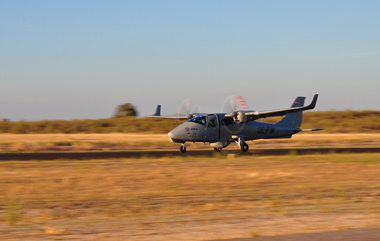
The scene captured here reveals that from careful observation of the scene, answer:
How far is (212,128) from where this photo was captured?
100ft

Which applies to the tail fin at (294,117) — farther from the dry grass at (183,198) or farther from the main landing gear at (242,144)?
the dry grass at (183,198)

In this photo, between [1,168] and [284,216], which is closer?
[284,216]

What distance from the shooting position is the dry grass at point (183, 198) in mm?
8859

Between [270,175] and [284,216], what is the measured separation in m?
8.05

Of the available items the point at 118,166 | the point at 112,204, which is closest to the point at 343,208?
the point at 112,204

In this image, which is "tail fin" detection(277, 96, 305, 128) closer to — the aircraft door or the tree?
the aircraft door

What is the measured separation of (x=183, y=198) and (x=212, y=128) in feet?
57.9

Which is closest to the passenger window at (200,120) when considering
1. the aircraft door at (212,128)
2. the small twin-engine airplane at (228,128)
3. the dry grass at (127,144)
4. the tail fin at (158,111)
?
the small twin-engine airplane at (228,128)

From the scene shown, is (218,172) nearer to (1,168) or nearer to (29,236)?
(1,168)

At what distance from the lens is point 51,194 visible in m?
13.7

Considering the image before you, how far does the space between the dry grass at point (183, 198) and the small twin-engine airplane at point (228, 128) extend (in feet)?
23.0

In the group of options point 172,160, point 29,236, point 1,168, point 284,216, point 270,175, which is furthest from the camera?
point 172,160

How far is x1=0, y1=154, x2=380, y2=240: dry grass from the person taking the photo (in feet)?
29.1

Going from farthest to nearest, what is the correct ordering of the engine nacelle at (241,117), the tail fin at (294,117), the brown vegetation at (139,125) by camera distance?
1. the brown vegetation at (139,125)
2. the tail fin at (294,117)
3. the engine nacelle at (241,117)
